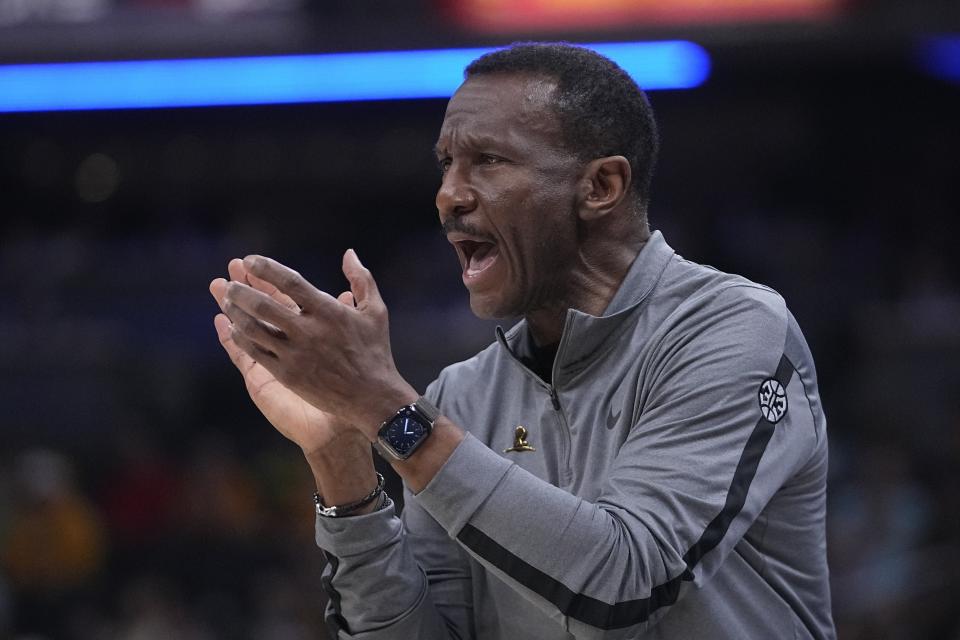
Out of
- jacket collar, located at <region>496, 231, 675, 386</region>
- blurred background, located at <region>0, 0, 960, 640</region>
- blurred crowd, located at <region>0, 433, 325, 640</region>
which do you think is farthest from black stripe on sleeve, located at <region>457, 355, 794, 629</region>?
blurred crowd, located at <region>0, 433, 325, 640</region>

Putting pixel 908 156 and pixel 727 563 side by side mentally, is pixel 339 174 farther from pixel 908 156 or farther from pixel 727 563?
pixel 727 563

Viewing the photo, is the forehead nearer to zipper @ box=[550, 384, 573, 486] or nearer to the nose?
the nose

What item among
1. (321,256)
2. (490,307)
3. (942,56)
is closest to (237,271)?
(490,307)

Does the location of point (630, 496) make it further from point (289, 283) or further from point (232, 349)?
point (232, 349)

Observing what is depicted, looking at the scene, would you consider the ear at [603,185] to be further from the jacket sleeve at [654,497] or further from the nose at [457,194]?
the jacket sleeve at [654,497]

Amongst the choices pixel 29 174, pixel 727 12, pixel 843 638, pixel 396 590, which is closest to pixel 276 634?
pixel 843 638

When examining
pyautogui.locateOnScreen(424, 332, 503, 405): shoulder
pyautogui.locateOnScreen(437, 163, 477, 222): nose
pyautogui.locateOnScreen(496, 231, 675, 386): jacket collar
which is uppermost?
pyautogui.locateOnScreen(437, 163, 477, 222): nose

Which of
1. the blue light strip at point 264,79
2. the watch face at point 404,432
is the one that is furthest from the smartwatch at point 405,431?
the blue light strip at point 264,79

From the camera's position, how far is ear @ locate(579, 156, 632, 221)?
6.83 ft

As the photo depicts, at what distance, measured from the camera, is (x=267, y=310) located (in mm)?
1682

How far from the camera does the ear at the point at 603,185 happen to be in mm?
2082

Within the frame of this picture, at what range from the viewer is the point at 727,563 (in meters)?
1.91

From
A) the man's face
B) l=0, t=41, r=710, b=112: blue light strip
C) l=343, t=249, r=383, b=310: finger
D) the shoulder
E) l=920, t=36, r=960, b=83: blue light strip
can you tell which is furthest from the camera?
l=920, t=36, r=960, b=83: blue light strip

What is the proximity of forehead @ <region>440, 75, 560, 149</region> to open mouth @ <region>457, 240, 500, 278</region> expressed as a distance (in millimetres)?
172
